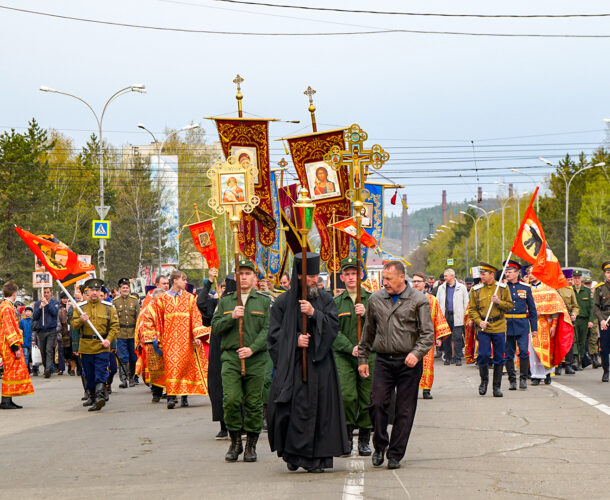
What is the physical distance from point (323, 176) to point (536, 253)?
4338 millimetres

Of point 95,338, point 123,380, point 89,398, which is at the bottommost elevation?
point 123,380

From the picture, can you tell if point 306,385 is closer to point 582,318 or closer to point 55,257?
point 55,257

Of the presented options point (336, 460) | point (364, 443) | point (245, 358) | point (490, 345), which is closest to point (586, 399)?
point (490, 345)

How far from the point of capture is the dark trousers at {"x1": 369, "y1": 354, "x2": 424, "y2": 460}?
9.88m

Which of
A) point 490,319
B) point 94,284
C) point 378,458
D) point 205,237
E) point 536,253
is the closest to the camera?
point 378,458

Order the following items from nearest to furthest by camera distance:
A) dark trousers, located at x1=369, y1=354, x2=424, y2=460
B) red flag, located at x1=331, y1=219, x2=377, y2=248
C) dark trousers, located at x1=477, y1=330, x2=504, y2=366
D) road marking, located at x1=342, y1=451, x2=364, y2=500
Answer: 1. road marking, located at x1=342, y1=451, x2=364, y2=500
2. dark trousers, located at x1=369, y1=354, x2=424, y2=460
3. red flag, located at x1=331, y1=219, x2=377, y2=248
4. dark trousers, located at x1=477, y1=330, x2=504, y2=366

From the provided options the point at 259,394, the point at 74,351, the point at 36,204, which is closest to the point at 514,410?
the point at 259,394

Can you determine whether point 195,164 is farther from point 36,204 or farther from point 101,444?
point 101,444

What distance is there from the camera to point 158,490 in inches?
350

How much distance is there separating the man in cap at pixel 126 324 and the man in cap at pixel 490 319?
7107 mm

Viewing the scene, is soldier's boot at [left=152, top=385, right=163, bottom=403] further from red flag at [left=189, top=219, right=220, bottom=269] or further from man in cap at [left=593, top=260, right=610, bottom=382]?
man in cap at [left=593, top=260, right=610, bottom=382]

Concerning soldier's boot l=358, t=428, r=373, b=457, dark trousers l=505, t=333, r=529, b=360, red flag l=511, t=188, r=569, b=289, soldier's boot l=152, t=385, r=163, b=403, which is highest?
red flag l=511, t=188, r=569, b=289

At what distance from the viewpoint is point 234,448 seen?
10.7 metres

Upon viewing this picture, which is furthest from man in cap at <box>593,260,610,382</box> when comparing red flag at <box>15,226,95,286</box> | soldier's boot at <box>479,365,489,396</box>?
red flag at <box>15,226,95,286</box>
